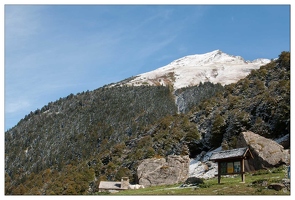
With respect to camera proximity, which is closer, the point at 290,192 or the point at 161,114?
the point at 290,192

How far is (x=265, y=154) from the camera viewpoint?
36.7 meters

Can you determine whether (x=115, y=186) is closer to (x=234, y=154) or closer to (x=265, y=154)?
(x=265, y=154)

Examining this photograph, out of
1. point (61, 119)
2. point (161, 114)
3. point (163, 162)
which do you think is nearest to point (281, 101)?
point (163, 162)

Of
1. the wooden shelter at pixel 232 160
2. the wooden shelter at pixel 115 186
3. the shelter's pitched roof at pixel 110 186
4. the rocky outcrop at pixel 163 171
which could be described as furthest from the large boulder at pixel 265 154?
the shelter's pitched roof at pixel 110 186

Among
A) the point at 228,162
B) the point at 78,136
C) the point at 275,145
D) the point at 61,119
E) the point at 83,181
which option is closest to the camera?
the point at 228,162

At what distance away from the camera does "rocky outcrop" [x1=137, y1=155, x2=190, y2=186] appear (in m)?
46.9

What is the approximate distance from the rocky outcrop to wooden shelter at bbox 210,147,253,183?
15224 millimetres

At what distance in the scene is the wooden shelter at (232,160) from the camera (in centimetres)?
2998

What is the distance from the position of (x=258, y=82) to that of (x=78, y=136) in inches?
4491

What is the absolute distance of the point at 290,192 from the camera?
2105 centimetres

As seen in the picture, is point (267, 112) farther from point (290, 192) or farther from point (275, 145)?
point (290, 192)

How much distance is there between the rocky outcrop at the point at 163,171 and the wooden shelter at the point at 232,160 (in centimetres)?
1522

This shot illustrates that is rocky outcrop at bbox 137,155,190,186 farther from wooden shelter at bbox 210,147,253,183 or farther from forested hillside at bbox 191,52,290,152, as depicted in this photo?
wooden shelter at bbox 210,147,253,183

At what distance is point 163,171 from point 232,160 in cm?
1839
